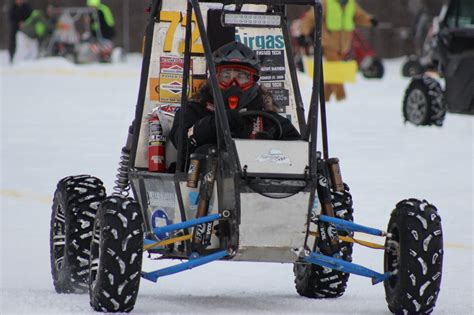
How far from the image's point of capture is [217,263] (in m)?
9.26

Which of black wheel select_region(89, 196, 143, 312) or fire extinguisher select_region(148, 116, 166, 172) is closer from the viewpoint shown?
black wheel select_region(89, 196, 143, 312)

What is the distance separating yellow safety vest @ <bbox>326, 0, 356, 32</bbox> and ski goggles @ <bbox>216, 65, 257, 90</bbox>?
1706 cm

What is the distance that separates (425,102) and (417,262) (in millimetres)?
12628

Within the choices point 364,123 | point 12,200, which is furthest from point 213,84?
point 364,123

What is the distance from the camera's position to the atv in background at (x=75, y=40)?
3584 cm

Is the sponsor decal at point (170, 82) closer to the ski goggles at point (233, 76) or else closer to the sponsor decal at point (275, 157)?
the ski goggles at point (233, 76)

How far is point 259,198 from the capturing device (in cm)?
652

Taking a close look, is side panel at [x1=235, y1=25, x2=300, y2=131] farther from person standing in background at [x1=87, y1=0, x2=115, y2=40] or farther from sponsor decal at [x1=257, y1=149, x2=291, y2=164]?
person standing in background at [x1=87, y1=0, x2=115, y2=40]

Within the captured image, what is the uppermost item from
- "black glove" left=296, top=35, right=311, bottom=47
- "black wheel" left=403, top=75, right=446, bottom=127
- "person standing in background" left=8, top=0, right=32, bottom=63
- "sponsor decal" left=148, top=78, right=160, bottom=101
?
"sponsor decal" left=148, top=78, right=160, bottom=101

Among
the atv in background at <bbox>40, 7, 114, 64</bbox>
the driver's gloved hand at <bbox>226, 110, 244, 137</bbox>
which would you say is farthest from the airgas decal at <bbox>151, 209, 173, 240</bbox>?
the atv in background at <bbox>40, 7, 114, 64</bbox>

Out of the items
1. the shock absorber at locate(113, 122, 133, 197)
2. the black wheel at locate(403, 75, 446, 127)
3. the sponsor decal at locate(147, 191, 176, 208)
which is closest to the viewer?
the sponsor decal at locate(147, 191, 176, 208)

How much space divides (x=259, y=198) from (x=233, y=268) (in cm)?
254

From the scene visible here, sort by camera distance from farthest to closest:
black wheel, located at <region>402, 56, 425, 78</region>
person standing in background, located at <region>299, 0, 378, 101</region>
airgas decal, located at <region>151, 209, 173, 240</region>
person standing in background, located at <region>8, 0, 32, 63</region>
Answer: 1. person standing in background, located at <region>8, 0, 32, 63</region>
2. black wheel, located at <region>402, 56, 425, 78</region>
3. person standing in background, located at <region>299, 0, 378, 101</region>
4. airgas decal, located at <region>151, 209, 173, 240</region>

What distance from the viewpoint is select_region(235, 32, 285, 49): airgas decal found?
848 cm
